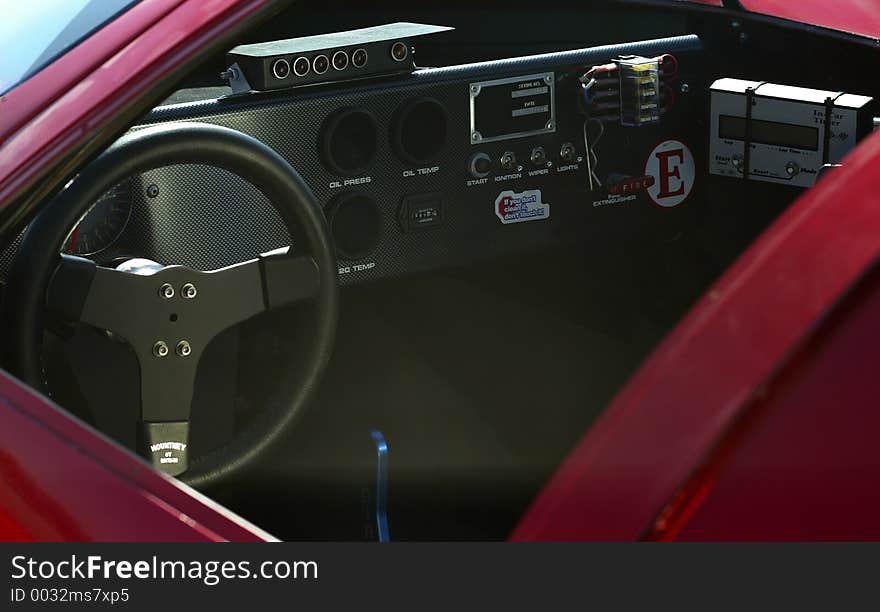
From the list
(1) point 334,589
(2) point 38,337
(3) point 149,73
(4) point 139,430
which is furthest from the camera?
(4) point 139,430

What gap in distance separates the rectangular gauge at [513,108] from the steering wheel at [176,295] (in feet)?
2.51

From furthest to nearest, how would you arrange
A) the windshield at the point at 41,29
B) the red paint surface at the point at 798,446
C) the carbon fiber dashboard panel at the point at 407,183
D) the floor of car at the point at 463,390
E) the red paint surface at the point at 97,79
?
1. the floor of car at the point at 463,390
2. the carbon fiber dashboard panel at the point at 407,183
3. the windshield at the point at 41,29
4. the red paint surface at the point at 97,79
5. the red paint surface at the point at 798,446

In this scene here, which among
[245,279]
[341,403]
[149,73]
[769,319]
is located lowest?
[341,403]

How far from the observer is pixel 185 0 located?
159cm

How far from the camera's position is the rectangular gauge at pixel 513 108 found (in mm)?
2609

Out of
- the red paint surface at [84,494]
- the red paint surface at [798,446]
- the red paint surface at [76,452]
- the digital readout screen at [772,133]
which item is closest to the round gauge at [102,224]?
the red paint surface at [76,452]

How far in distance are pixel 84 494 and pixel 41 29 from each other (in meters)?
0.77

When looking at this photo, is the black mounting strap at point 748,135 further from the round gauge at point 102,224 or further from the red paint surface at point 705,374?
the red paint surface at point 705,374

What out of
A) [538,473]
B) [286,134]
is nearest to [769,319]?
[286,134]

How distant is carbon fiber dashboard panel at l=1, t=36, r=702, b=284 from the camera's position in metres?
2.20

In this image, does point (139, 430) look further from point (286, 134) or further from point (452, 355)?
point (452, 355)

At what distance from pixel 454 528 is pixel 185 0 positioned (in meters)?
1.12

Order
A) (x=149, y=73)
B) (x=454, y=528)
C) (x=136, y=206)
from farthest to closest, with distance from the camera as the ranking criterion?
(x=454, y=528), (x=136, y=206), (x=149, y=73)

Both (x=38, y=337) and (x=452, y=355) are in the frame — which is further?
(x=452, y=355)
